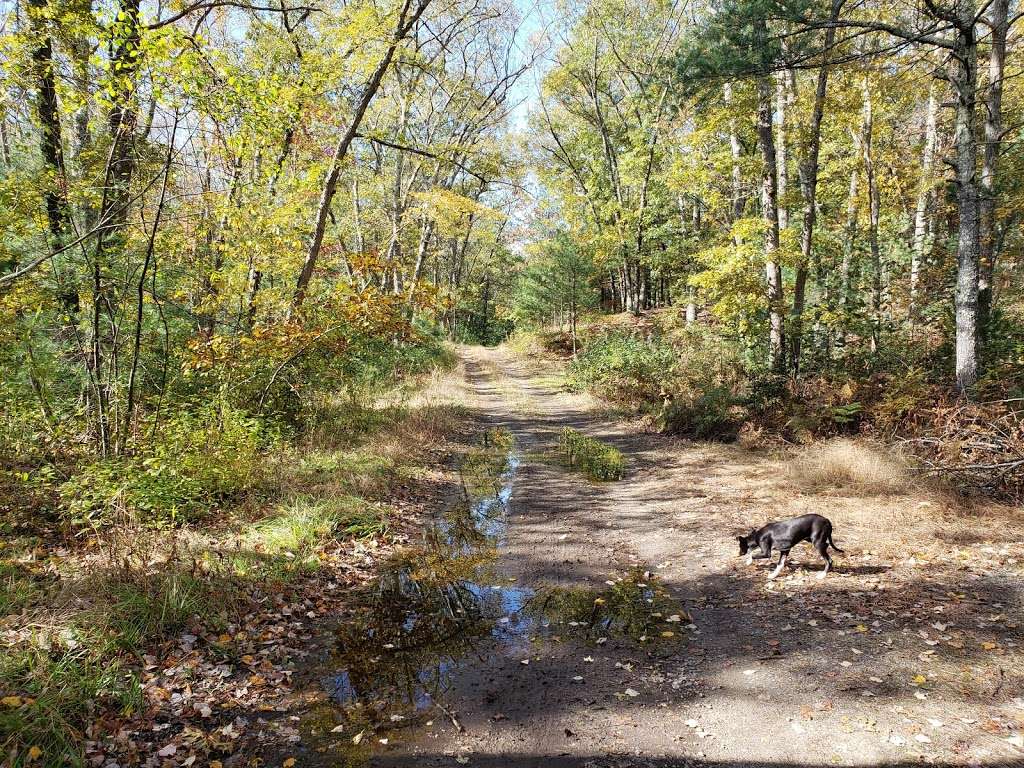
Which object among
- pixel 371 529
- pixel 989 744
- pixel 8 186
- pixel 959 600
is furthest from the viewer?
pixel 371 529

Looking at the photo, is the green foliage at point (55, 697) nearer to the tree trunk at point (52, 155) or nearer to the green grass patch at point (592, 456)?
the tree trunk at point (52, 155)

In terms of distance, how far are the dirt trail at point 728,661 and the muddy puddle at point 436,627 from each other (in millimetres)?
35

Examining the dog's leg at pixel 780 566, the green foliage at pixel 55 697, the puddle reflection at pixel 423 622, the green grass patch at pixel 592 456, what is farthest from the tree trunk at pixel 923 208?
the green foliage at pixel 55 697

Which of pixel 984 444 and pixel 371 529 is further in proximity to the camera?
pixel 371 529

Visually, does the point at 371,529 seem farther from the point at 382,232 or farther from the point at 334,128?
the point at 382,232

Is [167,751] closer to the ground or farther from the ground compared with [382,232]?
closer to the ground

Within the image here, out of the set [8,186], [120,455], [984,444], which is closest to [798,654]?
[984,444]

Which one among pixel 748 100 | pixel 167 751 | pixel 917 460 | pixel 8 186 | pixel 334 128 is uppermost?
pixel 334 128

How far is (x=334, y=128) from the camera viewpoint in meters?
16.9

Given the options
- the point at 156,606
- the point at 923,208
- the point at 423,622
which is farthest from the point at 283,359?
the point at 923,208

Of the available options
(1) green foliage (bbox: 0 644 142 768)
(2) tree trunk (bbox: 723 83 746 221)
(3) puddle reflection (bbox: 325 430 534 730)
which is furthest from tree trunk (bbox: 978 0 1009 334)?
(1) green foliage (bbox: 0 644 142 768)

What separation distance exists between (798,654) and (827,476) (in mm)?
4527

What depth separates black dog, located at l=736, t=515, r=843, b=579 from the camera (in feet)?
17.3

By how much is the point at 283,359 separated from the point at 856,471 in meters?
9.34
